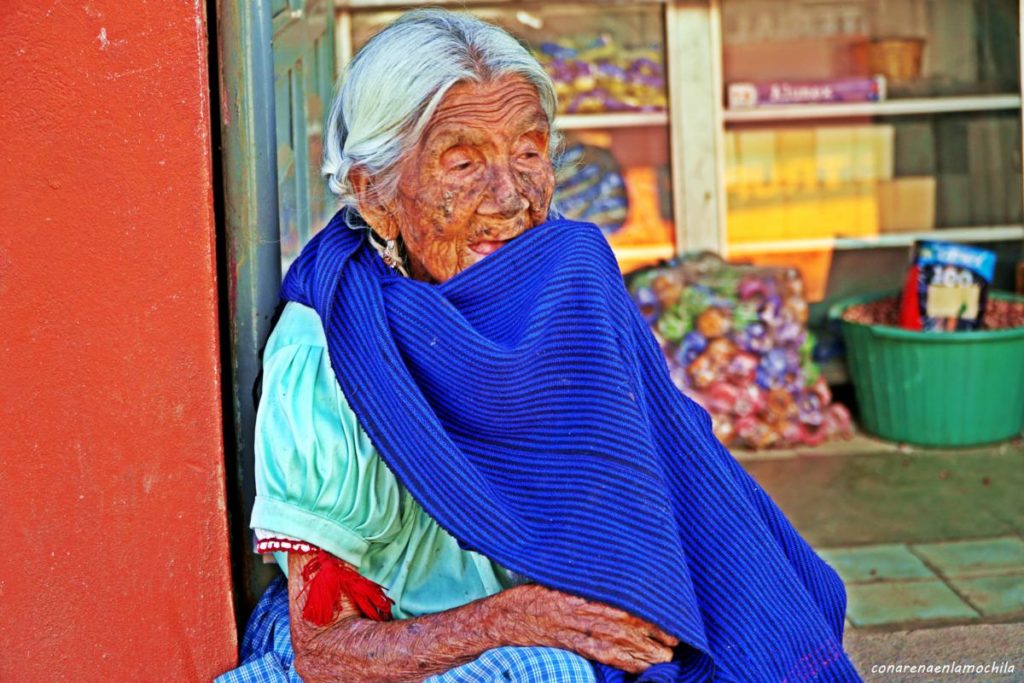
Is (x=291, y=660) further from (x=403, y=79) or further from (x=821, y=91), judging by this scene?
(x=821, y=91)

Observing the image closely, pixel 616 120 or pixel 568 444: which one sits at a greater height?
pixel 616 120

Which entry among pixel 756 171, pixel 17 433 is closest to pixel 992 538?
pixel 756 171

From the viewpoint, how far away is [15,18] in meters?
1.91

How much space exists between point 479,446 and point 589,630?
326 millimetres

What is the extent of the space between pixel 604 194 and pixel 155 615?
13.1 feet

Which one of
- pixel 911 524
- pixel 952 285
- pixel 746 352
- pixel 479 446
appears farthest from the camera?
pixel 746 352

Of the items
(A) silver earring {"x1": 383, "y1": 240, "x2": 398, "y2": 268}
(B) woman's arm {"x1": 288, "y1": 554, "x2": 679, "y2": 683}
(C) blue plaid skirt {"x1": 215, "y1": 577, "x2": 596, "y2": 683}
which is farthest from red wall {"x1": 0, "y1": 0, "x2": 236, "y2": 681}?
(A) silver earring {"x1": 383, "y1": 240, "x2": 398, "y2": 268}

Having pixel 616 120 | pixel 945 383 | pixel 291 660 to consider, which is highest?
pixel 616 120

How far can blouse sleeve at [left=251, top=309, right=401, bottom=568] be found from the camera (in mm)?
1905

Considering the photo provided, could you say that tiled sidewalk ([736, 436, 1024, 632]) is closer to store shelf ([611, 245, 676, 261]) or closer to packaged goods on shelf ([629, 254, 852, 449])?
packaged goods on shelf ([629, 254, 852, 449])

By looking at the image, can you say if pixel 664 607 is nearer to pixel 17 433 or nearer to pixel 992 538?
pixel 17 433

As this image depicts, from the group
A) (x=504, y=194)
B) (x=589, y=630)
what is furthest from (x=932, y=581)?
(x=504, y=194)

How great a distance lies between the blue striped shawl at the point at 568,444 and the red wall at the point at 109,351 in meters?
0.25

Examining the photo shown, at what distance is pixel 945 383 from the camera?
494 centimetres
